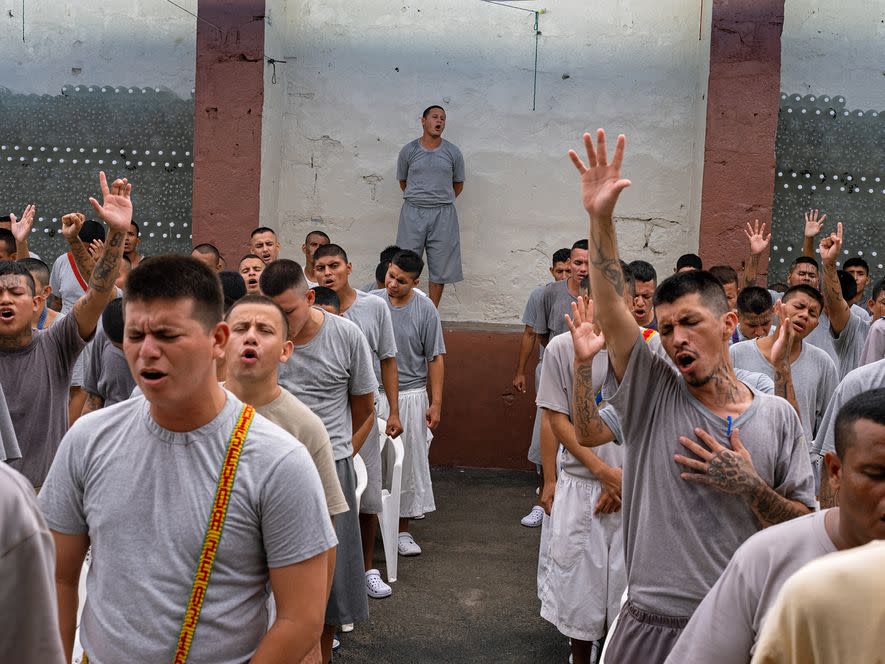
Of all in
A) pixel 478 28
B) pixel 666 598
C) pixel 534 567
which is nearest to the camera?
pixel 666 598

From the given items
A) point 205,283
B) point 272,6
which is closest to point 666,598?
point 205,283

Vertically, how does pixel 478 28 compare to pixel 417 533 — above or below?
above

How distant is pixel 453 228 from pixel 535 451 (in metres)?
2.90

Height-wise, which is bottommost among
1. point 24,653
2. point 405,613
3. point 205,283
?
point 405,613

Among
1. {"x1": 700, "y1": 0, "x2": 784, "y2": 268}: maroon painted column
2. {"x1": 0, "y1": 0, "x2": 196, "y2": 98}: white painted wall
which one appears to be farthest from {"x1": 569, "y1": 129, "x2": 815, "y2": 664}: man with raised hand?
{"x1": 0, "y1": 0, "x2": 196, "y2": 98}: white painted wall

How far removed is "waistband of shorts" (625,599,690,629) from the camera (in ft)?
11.6

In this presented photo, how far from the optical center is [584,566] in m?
5.32

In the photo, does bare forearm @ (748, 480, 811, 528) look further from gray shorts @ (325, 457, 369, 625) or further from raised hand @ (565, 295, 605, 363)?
gray shorts @ (325, 457, 369, 625)

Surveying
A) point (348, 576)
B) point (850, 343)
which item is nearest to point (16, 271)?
point (348, 576)

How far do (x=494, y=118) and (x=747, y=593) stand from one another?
9.72 metres

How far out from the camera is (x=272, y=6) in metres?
10.8

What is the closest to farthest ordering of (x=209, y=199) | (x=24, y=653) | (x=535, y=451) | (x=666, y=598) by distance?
(x=24, y=653) → (x=666, y=598) → (x=535, y=451) → (x=209, y=199)

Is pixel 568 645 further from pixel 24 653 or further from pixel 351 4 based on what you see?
pixel 351 4

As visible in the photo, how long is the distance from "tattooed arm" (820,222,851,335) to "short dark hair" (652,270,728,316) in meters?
3.86
